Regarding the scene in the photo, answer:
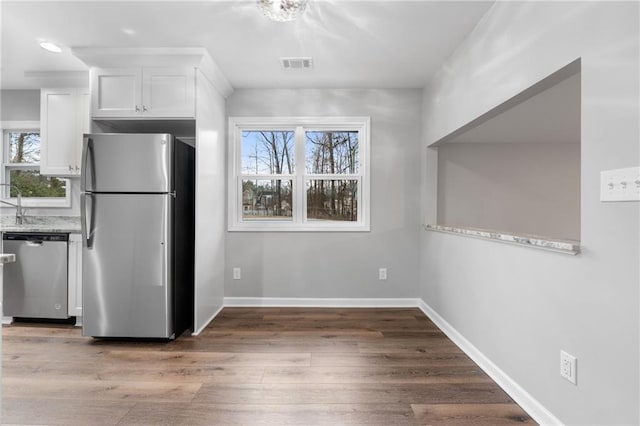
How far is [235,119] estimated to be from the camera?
3.68 metres

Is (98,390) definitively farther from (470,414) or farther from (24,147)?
(24,147)

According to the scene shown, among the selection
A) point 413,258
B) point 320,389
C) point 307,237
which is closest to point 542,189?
point 413,258

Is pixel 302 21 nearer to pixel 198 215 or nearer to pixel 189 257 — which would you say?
pixel 198 215

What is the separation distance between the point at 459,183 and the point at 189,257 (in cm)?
308

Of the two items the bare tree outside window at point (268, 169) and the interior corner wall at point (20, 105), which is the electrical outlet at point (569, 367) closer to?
the bare tree outside window at point (268, 169)

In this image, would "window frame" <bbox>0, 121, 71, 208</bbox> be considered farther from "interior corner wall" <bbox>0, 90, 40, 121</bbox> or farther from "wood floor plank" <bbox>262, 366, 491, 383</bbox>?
"wood floor plank" <bbox>262, 366, 491, 383</bbox>

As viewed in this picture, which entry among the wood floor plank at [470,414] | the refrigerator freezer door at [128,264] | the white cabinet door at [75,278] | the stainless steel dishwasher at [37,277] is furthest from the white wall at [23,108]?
the wood floor plank at [470,414]

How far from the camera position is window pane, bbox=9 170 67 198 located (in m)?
3.71

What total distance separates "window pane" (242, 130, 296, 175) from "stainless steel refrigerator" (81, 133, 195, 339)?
113 centimetres

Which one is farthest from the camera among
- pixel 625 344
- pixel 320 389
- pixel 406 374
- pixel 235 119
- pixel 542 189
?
pixel 542 189

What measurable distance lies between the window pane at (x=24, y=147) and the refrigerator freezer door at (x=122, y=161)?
1.75 meters

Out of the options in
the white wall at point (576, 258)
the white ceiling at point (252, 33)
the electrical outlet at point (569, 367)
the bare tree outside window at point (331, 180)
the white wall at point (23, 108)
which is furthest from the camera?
the bare tree outside window at point (331, 180)

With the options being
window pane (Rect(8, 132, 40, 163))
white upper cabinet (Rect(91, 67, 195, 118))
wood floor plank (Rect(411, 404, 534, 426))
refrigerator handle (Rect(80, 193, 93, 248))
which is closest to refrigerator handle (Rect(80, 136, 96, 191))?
refrigerator handle (Rect(80, 193, 93, 248))

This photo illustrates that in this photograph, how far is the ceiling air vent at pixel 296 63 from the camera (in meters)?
2.92
